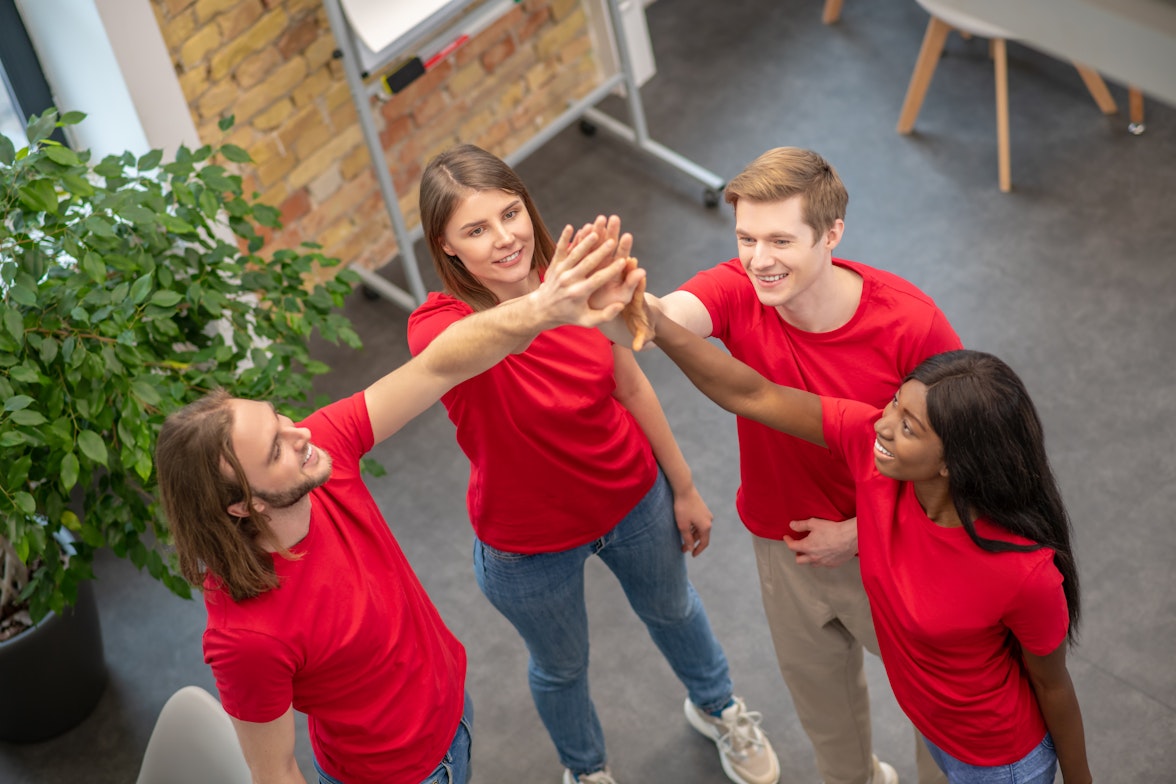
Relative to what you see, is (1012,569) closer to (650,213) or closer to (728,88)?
(650,213)

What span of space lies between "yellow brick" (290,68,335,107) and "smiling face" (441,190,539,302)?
2100mm

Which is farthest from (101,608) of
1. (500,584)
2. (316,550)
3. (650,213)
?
(650,213)

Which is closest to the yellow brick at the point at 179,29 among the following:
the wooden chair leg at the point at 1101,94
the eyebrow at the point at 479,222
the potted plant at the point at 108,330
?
the potted plant at the point at 108,330

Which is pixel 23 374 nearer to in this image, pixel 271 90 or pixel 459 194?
pixel 459 194

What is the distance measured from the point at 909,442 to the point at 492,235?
2.43 feet

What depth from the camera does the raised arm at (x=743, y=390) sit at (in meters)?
1.84

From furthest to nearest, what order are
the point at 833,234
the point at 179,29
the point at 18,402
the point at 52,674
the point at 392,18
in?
1. the point at 392,18
2. the point at 179,29
3. the point at 52,674
4. the point at 18,402
5. the point at 833,234

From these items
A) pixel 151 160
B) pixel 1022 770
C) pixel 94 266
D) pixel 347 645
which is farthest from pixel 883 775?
pixel 151 160

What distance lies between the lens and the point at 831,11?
194 inches

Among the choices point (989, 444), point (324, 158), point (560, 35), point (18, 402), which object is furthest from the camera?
point (560, 35)

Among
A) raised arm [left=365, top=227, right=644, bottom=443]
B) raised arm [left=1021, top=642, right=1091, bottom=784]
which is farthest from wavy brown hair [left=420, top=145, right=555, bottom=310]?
raised arm [left=1021, top=642, right=1091, bottom=784]

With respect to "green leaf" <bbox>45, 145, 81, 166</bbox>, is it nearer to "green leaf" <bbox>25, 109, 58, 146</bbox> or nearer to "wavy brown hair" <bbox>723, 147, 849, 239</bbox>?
"green leaf" <bbox>25, 109, 58, 146</bbox>

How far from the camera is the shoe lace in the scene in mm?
2703

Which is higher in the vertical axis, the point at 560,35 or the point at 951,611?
the point at 951,611
